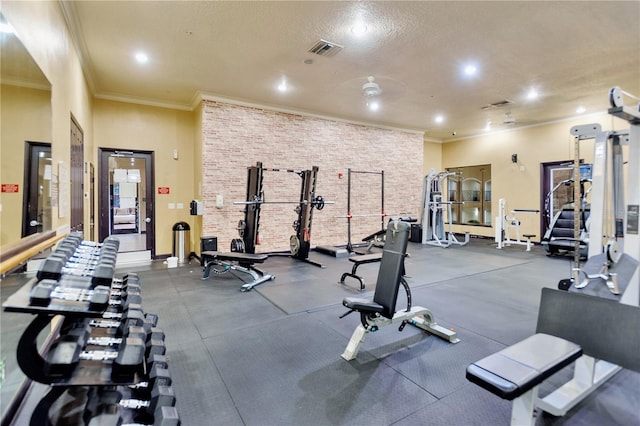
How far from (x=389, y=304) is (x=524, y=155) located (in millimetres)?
8584

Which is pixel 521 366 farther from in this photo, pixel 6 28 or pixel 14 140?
pixel 6 28

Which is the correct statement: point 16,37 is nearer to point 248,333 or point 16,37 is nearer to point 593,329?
point 248,333

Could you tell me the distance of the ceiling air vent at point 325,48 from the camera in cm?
434

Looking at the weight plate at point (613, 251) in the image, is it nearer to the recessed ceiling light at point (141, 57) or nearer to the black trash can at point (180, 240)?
the recessed ceiling light at point (141, 57)

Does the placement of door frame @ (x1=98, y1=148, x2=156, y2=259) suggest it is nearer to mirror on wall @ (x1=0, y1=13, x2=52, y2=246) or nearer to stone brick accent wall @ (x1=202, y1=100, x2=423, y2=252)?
stone brick accent wall @ (x1=202, y1=100, x2=423, y2=252)

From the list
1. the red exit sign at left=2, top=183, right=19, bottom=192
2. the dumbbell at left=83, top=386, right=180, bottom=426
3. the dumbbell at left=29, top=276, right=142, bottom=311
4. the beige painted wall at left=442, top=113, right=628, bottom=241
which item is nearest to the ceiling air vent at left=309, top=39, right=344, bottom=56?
the red exit sign at left=2, top=183, right=19, bottom=192

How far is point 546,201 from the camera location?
830 centimetres

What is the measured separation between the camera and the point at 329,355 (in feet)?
8.35

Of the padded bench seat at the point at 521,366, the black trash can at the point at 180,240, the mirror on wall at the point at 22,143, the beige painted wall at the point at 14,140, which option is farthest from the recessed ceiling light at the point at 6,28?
the black trash can at the point at 180,240

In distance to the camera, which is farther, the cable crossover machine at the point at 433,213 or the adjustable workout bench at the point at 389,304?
the cable crossover machine at the point at 433,213

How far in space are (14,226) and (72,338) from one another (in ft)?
3.55

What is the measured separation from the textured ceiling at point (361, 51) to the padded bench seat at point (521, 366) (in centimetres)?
351

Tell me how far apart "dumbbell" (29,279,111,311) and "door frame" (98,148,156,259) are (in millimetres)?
5965

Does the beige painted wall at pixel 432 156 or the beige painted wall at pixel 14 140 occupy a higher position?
the beige painted wall at pixel 432 156
